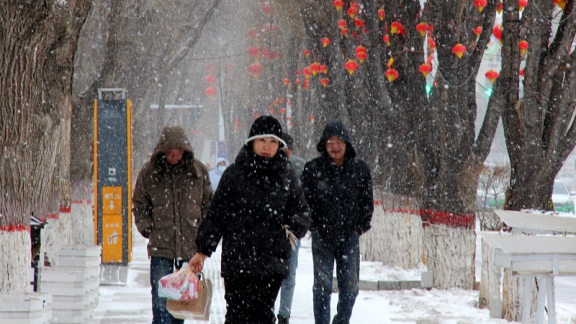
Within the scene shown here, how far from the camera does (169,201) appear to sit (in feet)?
22.1

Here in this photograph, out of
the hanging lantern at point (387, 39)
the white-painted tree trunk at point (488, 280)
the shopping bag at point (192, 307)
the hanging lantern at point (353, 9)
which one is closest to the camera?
the shopping bag at point (192, 307)

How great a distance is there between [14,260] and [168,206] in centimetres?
141

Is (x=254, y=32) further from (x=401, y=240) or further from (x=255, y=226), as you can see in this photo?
(x=255, y=226)

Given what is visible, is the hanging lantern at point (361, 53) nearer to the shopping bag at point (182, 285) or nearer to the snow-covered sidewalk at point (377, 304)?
the snow-covered sidewalk at point (377, 304)

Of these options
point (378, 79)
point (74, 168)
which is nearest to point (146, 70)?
point (74, 168)

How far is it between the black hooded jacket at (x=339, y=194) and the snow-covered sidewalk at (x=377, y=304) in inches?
74.4

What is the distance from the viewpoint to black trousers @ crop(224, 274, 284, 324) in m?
5.30

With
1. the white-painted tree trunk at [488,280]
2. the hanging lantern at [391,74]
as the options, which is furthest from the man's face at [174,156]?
the hanging lantern at [391,74]

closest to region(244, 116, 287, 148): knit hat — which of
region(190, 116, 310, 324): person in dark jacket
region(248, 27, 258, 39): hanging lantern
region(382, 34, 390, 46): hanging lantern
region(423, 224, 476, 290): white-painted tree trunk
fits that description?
region(190, 116, 310, 324): person in dark jacket

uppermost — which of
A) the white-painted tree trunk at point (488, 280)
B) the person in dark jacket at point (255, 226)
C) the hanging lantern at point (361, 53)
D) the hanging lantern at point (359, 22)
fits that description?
the hanging lantern at point (359, 22)

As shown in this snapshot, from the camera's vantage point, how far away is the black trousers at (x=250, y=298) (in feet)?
17.4

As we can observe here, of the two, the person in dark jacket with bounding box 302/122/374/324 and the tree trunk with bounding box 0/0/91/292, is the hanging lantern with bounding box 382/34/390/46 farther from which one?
the tree trunk with bounding box 0/0/91/292

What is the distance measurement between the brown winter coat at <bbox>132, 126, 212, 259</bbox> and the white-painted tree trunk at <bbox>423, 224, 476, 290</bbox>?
5.20 meters

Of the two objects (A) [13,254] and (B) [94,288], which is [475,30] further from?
(A) [13,254]
